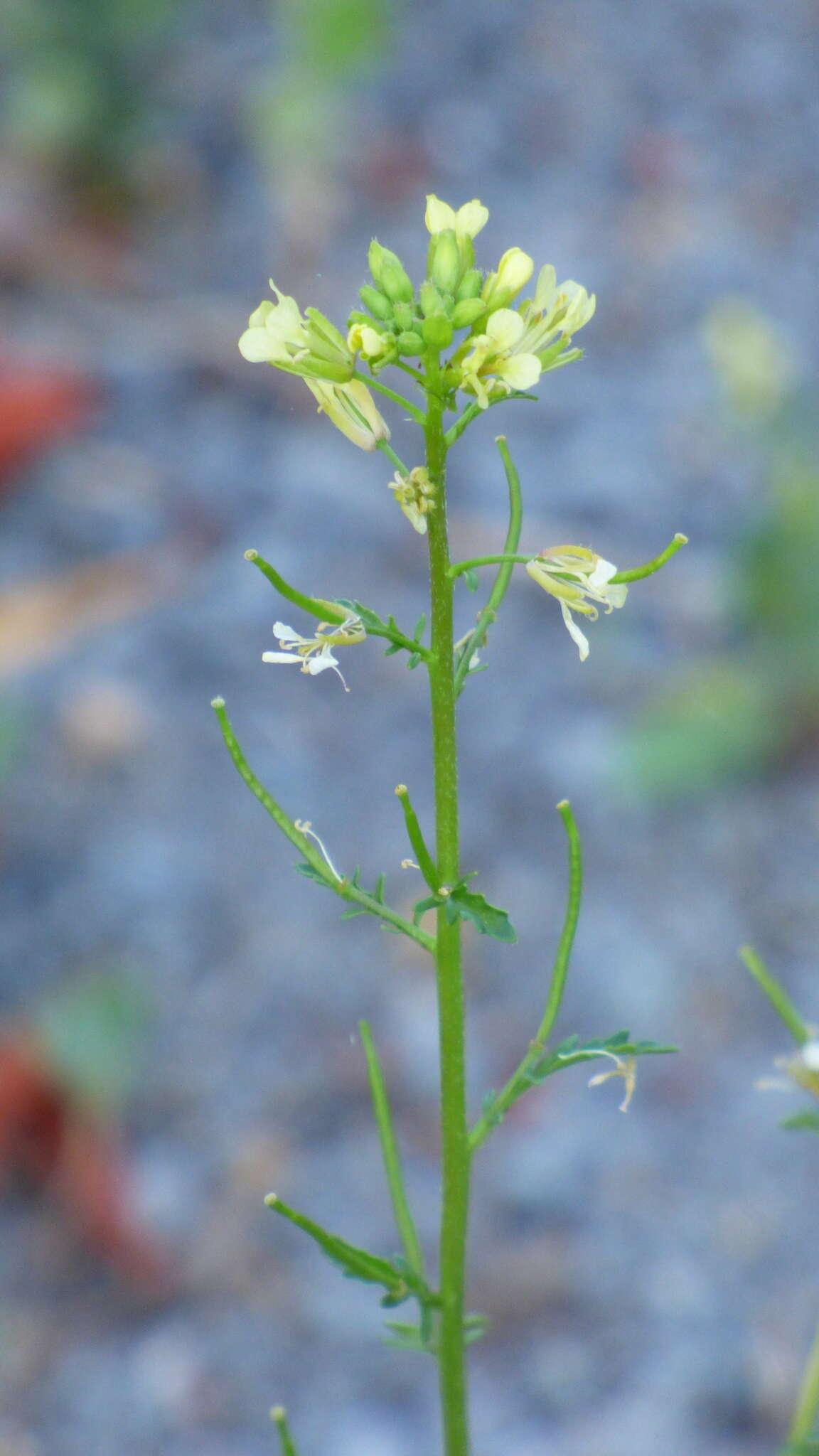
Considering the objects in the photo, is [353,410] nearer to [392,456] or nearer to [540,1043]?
[392,456]

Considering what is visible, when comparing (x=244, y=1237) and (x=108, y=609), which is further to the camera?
(x=108, y=609)

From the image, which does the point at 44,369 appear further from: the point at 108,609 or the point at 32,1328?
the point at 32,1328

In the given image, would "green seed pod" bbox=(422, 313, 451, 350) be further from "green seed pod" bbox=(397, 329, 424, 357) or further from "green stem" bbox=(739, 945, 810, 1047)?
"green stem" bbox=(739, 945, 810, 1047)

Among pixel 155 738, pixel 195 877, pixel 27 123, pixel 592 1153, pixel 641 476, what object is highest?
pixel 27 123

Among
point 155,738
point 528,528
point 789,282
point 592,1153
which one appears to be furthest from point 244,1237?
point 789,282

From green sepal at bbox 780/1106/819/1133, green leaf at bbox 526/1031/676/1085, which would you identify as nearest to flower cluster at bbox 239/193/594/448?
green leaf at bbox 526/1031/676/1085

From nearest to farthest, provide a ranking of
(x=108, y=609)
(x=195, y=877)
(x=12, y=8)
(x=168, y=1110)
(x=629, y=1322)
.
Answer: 1. (x=629, y=1322)
2. (x=168, y=1110)
3. (x=195, y=877)
4. (x=108, y=609)
5. (x=12, y=8)

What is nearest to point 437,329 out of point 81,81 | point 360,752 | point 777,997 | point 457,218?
point 457,218
